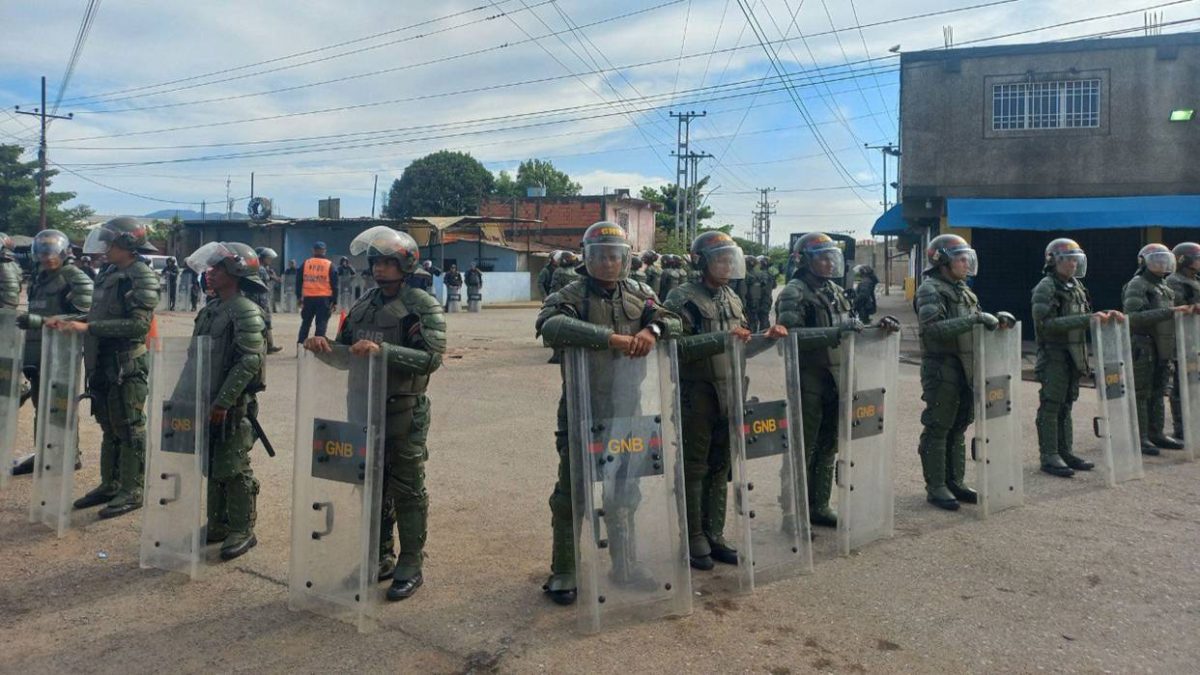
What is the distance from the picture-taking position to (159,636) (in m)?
3.86

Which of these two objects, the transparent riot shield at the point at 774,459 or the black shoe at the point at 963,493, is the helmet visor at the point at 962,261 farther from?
the transparent riot shield at the point at 774,459

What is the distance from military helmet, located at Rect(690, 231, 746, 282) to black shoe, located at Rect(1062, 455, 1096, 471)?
4.14 meters

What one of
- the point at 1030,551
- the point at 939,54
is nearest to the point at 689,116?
the point at 939,54

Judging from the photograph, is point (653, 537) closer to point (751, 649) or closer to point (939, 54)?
point (751, 649)

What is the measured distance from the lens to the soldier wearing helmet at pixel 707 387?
4617mm

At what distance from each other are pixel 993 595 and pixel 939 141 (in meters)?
17.3

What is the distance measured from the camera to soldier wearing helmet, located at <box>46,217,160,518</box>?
554 centimetres

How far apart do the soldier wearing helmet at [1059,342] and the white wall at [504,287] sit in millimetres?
24410

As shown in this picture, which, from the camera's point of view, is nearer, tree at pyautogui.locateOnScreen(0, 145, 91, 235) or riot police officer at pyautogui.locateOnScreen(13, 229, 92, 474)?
riot police officer at pyautogui.locateOnScreen(13, 229, 92, 474)

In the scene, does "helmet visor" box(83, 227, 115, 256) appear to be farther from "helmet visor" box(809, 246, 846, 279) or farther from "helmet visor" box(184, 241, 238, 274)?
"helmet visor" box(809, 246, 846, 279)

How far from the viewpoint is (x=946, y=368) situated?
19.7 feet

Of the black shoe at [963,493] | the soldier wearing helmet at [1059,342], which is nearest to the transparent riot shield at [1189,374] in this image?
the soldier wearing helmet at [1059,342]

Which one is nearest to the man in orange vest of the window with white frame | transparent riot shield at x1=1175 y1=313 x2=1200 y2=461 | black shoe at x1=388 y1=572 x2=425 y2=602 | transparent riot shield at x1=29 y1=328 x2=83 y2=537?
transparent riot shield at x1=29 y1=328 x2=83 y2=537

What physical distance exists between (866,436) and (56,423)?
196 inches
